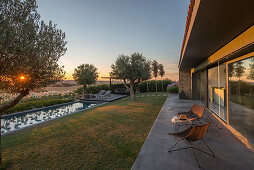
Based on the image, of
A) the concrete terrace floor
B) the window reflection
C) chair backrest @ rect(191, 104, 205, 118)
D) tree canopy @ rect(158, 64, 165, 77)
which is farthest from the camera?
tree canopy @ rect(158, 64, 165, 77)

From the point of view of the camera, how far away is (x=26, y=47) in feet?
8.38

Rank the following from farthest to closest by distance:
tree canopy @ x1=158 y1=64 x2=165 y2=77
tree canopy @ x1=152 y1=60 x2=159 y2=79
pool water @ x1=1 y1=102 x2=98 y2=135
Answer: tree canopy @ x1=158 y1=64 x2=165 y2=77 → tree canopy @ x1=152 y1=60 x2=159 y2=79 → pool water @ x1=1 y1=102 x2=98 y2=135

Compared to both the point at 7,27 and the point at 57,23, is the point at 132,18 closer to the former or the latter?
the point at 57,23

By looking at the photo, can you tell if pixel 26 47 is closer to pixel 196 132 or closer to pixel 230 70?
pixel 196 132

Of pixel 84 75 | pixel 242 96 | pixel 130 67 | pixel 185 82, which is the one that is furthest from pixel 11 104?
pixel 185 82

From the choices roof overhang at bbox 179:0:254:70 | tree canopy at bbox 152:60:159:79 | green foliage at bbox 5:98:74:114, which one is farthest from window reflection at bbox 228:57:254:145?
tree canopy at bbox 152:60:159:79

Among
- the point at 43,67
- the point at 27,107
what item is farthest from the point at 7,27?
the point at 27,107

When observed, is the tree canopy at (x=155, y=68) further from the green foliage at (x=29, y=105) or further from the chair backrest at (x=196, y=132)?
the chair backrest at (x=196, y=132)

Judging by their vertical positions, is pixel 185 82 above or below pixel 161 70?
below

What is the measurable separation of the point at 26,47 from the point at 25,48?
0.11 feet

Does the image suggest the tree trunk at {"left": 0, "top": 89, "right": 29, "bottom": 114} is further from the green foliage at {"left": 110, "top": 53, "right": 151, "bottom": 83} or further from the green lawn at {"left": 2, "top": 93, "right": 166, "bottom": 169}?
the green foliage at {"left": 110, "top": 53, "right": 151, "bottom": 83}

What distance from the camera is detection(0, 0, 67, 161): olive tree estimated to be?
7.69 feet

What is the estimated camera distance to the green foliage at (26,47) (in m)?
2.34

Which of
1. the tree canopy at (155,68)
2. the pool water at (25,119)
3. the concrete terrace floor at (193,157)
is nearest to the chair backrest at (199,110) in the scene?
the concrete terrace floor at (193,157)
